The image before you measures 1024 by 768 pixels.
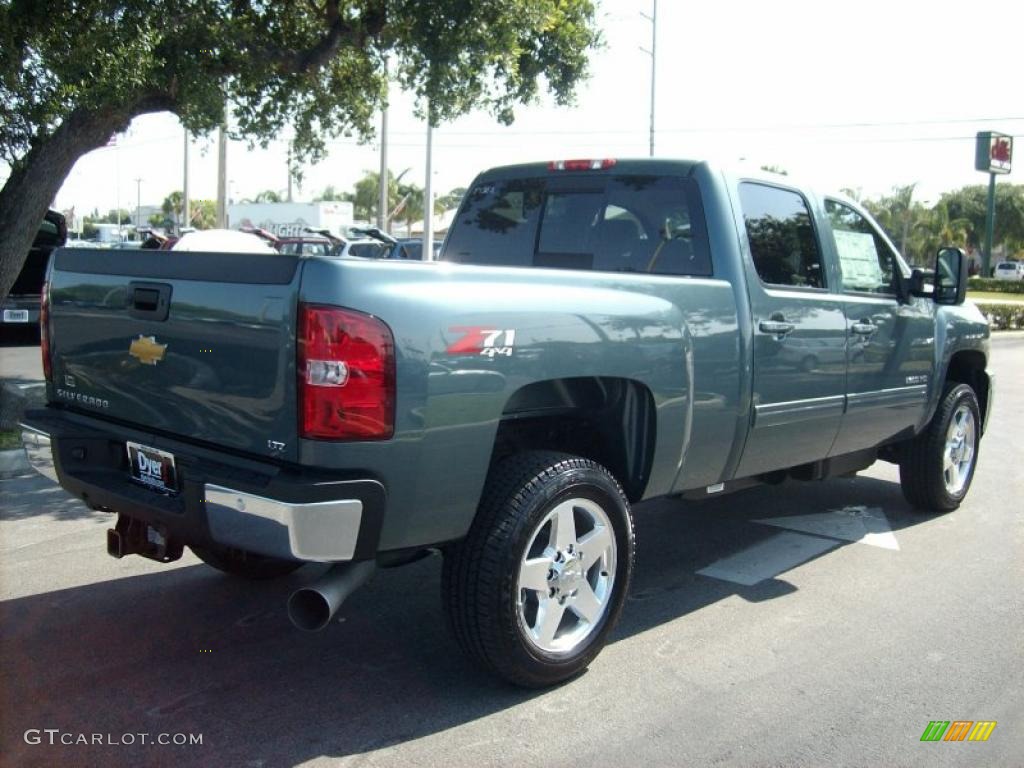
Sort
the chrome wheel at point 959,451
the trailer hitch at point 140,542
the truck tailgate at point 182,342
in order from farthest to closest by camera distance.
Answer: the chrome wheel at point 959,451 → the trailer hitch at point 140,542 → the truck tailgate at point 182,342

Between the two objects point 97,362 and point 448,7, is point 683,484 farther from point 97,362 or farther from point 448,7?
point 448,7

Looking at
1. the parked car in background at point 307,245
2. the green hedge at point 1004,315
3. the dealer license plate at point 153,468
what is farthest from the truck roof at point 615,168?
the green hedge at point 1004,315

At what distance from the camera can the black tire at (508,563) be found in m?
3.46

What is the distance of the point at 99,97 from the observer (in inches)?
305

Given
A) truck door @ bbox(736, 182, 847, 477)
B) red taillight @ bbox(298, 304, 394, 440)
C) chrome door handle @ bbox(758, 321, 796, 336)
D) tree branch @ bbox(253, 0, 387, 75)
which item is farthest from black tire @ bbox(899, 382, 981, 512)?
tree branch @ bbox(253, 0, 387, 75)

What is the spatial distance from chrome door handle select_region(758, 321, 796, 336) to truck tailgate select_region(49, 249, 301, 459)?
2.32 meters

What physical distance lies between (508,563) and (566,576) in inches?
15.2

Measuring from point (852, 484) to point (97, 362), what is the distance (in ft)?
18.2

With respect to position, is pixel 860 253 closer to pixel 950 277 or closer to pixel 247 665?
pixel 950 277

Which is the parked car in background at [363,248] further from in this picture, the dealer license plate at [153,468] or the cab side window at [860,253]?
the dealer license plate at [153,468]

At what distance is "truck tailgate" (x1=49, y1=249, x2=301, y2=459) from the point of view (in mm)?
3156

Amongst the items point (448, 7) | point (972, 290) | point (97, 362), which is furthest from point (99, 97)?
point (972, 290)

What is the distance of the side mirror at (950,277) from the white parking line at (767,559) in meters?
1.60

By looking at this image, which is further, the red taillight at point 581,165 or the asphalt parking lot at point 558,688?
the red taillight at point 581,165
